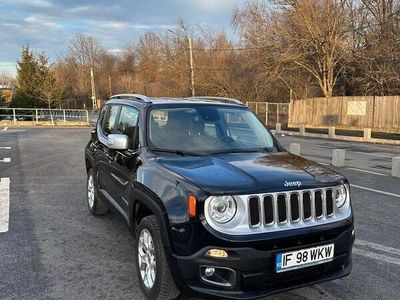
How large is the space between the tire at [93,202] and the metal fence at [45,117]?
27.4 m

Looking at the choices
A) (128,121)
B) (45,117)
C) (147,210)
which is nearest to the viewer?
(147,210)

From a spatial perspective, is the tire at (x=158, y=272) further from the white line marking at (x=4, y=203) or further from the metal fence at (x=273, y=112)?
the metal fence at (x=273, y=112)

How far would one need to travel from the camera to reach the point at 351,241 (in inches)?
138

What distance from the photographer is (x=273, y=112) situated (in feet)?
114

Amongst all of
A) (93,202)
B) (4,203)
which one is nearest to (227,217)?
(93,202)

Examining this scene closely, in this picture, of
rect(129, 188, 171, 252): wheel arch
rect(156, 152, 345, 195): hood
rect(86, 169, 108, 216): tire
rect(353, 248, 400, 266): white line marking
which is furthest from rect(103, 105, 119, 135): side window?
rect(353, 248, 400, 266): white line marking

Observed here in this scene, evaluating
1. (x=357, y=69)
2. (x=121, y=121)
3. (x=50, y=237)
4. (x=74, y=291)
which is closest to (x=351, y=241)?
(x=74, y=291)

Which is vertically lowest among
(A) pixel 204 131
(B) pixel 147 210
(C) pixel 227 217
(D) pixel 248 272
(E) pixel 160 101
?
(D) pixel 248 272

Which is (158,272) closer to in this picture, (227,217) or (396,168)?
(227,217)

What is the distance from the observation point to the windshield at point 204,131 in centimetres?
422

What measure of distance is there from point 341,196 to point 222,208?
1213 millimetres

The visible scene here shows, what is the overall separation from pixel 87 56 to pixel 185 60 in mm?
50812

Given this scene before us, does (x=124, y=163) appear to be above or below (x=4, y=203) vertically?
above

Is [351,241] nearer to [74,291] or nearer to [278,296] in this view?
[278,296]
